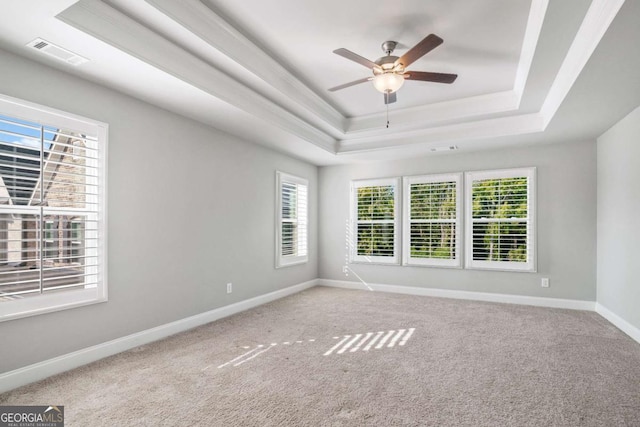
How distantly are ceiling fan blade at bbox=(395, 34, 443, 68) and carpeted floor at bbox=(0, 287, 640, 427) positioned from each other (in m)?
2.57

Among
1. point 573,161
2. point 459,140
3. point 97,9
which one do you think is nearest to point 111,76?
point 97,9

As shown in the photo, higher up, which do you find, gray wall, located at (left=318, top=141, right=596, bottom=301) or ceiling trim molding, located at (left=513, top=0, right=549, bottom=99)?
ceiling trim molding, located at (left=513, top=0, right=549, bottom=99)

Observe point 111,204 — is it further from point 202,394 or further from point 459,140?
point 459,140

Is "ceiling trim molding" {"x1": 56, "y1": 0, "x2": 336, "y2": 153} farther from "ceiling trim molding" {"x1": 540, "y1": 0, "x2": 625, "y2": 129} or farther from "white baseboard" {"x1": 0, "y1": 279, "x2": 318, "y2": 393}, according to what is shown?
"ceiling trim molding" {"x1": 540, "y1": 0, "x2": 625, "y2": 129}

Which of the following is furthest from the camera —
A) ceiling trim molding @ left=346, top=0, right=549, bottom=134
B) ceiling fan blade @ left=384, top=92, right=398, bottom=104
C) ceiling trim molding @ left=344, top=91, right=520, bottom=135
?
ceiling trim molding @ left=344, top=91, right=520, bottom=135

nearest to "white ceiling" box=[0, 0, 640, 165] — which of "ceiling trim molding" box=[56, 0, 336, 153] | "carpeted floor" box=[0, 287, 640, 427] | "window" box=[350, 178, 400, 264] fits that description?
"ceiling trim molding" box=[56, 0, 336, 153]

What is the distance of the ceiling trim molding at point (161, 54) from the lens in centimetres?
224

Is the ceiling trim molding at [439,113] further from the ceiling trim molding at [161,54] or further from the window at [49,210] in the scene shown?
the window at [49,210]

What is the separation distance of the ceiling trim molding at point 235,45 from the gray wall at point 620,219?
11.8 ft

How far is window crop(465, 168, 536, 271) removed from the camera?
17.0 ft

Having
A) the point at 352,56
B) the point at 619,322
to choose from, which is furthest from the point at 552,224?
the point at 352,56

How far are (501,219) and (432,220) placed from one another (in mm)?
1035

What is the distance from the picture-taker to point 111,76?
114 inches

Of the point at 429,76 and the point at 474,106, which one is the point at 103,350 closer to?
the point at 429,76
